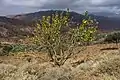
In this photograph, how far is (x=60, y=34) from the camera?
62.7 feet

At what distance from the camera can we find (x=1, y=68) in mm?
13289

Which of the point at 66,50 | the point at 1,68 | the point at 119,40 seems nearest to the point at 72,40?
the point at 66,50

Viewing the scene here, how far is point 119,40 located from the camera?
36.2 meters

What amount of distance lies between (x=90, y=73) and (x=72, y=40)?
546 centimetres

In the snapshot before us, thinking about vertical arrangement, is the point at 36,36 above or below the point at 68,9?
below

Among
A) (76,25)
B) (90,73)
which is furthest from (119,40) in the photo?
(90,73)

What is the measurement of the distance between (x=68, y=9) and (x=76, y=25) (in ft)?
4.41

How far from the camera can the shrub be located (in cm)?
1866

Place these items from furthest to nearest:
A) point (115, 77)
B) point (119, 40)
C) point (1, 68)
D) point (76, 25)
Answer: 1. point (119, 40)
2. point (76, 25)
3. point (1, 68)
4. point (115, 77)

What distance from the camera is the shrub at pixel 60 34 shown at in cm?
1866

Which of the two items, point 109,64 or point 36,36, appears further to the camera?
point 36,36

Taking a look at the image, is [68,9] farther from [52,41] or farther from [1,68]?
[1,68]

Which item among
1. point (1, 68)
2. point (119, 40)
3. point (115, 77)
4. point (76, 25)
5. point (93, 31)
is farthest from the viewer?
point (119, 40)

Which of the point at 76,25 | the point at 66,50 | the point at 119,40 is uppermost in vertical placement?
the point at 76,25
